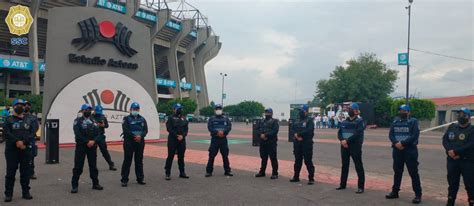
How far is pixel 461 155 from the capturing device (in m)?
6.55

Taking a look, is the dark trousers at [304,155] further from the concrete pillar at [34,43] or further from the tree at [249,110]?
the tree at [249,110]

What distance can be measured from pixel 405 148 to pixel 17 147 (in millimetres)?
7031

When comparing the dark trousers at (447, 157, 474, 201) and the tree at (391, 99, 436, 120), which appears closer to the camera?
the dark trousers at (447, 157, 474, 201)

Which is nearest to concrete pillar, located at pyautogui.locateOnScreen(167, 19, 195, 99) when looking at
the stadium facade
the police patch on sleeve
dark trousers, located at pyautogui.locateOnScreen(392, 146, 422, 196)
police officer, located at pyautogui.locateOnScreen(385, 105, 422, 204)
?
the stadium facade

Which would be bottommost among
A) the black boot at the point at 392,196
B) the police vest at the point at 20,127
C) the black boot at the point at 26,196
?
the black boot at the point at 26,196

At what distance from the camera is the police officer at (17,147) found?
696cm

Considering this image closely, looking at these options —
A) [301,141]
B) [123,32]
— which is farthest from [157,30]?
[301,141]

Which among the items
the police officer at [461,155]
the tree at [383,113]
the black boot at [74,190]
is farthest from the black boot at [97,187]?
the tree at [383,113]

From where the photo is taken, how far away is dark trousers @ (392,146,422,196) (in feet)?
23.7

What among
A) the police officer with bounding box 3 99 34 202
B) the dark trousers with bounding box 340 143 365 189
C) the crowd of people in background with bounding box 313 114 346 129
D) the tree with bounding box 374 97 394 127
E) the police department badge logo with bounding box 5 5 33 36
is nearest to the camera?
the police officer with bounding box 3 99 34 202

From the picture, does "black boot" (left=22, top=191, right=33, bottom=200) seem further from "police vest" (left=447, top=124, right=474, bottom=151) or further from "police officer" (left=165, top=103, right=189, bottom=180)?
"police vest" (left=447, top=124, right=474, bottom=151)

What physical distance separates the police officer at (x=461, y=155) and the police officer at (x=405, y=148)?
0.65 meters

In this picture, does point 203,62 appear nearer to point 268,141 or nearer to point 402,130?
point 268,141

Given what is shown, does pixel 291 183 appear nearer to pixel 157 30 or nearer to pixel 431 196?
pixel 431 196
